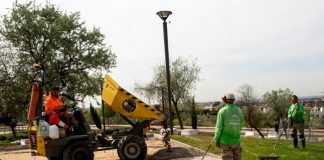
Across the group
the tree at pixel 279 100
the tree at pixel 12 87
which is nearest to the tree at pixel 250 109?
the tree at pixel 279 100

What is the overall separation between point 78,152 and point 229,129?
441 cm

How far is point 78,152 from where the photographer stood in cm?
1110

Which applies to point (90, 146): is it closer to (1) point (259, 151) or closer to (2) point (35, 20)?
(1) point (259, 151)

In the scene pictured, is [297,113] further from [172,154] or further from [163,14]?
[163,14]

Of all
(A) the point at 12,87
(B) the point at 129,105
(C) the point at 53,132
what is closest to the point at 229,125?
(B) the point at 129,105

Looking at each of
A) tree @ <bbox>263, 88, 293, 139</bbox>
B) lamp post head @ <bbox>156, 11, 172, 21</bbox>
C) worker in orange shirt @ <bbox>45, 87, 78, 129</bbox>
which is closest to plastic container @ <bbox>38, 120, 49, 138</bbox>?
worker in orange shirt @ <bbox>45, 87, 78, 129</bbox>

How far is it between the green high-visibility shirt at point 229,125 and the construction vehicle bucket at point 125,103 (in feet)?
13.1

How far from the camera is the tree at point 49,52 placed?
2766 cm

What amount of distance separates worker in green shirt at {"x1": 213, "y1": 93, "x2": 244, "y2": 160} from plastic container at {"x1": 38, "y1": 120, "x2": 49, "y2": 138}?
4.54m

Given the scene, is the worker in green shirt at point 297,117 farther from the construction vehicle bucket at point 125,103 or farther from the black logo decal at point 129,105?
the black logo decal at point 129,105

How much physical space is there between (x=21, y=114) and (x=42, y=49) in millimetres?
4483

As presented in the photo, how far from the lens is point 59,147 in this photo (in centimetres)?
1113

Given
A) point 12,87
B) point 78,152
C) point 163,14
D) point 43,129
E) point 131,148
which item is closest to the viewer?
point 43,129

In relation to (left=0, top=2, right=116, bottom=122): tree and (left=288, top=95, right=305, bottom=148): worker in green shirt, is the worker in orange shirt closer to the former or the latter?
(left=288, top=95, right=305, bottom=148): worker in green shirt
